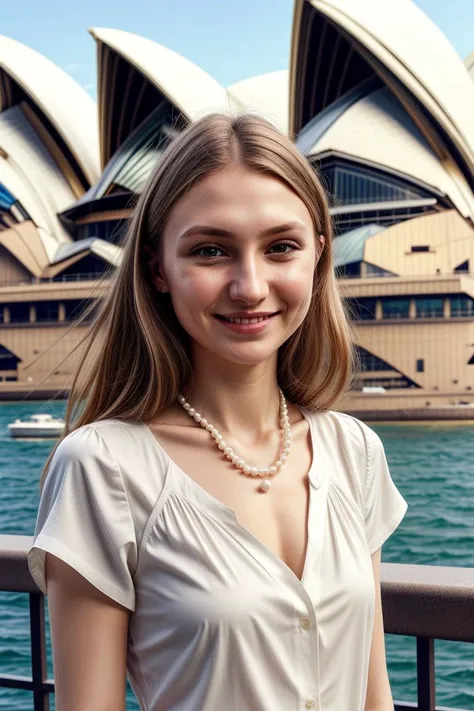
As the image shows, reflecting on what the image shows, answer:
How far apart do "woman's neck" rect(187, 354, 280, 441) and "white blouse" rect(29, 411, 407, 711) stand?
0.20ft

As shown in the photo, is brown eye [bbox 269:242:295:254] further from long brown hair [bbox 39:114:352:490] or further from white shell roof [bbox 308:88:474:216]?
white shell roof [bbox 308:88:474:216]

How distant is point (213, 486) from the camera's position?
583mm

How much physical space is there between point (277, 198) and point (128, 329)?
0.47 ft

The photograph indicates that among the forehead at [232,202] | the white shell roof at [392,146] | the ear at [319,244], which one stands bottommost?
the ear at [319,244]

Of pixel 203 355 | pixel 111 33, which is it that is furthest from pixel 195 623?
pixel 111 33

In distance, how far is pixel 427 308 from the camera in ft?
39.4

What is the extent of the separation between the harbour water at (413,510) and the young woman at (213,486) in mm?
4177

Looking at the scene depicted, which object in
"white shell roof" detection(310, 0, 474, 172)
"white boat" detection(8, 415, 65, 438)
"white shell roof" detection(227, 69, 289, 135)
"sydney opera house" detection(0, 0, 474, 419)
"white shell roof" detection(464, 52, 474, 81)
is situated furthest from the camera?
"white shell roof" detection(227, 69, 289, 135)

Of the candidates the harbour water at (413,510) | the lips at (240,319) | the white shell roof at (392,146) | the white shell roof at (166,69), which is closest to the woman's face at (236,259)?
the lips at (240,319)

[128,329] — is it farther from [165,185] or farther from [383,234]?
[383,234]

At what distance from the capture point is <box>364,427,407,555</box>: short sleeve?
65 cm

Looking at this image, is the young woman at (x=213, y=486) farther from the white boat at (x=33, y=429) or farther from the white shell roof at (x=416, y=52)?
the white shell roof at (x=416, y=52)

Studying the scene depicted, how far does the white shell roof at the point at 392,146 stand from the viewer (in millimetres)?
12719

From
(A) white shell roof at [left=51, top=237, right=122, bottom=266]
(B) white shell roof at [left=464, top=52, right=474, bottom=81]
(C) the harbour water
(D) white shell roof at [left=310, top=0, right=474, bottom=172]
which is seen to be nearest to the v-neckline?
(C) the harbour water
